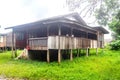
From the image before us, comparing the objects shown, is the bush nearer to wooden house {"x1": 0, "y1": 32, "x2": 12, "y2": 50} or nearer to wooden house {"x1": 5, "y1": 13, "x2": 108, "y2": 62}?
wooden house {"x1": 5, "y1": 13, "x2": 108, "y2": 62}

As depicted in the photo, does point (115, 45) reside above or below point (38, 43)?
below

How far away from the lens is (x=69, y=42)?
20.0m

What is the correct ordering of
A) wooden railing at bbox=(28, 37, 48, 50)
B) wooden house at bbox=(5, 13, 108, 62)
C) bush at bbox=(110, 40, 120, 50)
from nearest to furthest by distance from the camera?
wooden house at bbox=(5, 13, 108, 62) < wooden railing at bbox=(28, 37, 48, 50) < bush at bbox=(110, 40, 120, 50)

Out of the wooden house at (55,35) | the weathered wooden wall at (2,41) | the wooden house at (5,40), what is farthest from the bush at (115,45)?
the weathered wooden wall at (2,41)

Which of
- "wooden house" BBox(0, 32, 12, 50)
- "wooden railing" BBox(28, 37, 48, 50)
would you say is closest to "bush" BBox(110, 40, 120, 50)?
"wooden railing" BBox(28, 37, 48, 50)

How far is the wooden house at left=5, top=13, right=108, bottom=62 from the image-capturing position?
61.8 feet

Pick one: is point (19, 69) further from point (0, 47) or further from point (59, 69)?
point (0, 47)

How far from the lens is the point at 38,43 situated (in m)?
20.8

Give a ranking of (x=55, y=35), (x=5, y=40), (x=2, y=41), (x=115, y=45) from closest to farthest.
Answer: (x=55, y=35) < (x=115, y=45) < (x=5, y=40) < (x=2, y=41)

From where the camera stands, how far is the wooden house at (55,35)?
18844 millimetres

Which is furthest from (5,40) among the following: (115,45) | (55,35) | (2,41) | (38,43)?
(55,35)

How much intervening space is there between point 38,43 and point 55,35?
7.17ft

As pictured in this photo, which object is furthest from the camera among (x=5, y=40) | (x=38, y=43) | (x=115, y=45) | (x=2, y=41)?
(x=2, y=41)

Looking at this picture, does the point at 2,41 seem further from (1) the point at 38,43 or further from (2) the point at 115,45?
(1) the point at 38,43
